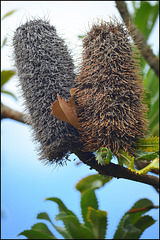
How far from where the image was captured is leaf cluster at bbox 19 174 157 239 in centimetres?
142

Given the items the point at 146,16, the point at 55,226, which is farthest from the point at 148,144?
the point at 146,16

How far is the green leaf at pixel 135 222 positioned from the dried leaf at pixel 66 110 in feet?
2.75

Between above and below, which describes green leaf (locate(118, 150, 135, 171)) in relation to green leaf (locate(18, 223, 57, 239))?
above

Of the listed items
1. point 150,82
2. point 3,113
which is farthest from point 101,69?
point 150,82

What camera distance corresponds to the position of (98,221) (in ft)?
4.22

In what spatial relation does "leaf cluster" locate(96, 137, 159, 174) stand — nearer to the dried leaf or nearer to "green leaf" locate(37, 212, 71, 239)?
the dried leaf

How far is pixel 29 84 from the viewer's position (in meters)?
0.79

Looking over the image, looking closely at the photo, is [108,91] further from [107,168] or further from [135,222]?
[135,222]

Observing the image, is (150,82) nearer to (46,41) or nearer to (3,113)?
(3,113)

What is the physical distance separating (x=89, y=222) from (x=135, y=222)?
0.27 m

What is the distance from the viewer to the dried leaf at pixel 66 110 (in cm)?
72

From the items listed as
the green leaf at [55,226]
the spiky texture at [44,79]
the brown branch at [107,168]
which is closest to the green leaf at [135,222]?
the green leaf at [55,226]

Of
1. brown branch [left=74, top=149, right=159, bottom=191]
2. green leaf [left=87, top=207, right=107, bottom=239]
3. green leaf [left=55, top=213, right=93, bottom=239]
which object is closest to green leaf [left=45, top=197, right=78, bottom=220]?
green leaf [left=55, top=213, right=93, bottom=239]

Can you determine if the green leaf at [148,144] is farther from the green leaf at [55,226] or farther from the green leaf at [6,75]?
the green leaf at [6,75]
